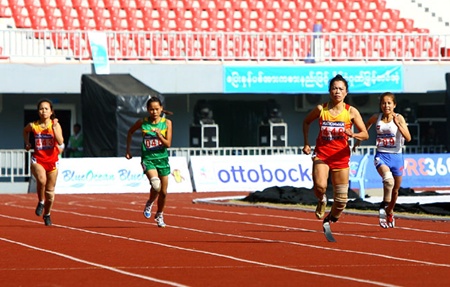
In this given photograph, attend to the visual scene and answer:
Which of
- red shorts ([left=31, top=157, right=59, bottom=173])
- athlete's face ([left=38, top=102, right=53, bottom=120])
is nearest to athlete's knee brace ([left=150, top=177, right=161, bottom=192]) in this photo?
red shorts ([left=31, top=157, right=59, bottom=173])

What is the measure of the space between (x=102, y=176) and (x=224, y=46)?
627 cm

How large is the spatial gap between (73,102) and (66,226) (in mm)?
20052

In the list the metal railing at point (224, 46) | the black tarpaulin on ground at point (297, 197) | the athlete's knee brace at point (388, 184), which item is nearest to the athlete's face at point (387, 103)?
the athlete's knee brace at point (388, 184)

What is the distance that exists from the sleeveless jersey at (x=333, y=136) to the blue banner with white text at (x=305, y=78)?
70.6 ft

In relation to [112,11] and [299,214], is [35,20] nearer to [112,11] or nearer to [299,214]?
[112,11]

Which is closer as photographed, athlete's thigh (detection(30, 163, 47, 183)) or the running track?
the running track

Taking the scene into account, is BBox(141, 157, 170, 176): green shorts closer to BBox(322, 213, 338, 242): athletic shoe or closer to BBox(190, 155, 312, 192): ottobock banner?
BBox(322, 213, 338, 242): athletic shoe

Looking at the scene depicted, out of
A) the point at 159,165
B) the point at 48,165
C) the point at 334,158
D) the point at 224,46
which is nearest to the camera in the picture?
the point at 334,158

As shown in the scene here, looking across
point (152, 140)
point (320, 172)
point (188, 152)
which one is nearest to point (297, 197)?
point (152, 140)

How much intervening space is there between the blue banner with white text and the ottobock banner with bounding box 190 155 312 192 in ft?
10.3

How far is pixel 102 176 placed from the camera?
108 ft

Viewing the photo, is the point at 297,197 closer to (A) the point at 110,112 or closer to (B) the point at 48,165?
(B) the point at 48,165

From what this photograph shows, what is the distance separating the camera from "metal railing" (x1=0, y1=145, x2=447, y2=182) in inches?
1353

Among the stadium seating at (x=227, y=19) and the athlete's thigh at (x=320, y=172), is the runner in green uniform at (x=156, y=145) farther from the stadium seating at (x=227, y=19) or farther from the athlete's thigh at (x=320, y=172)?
the stadium seating at (x=227, y=19)
